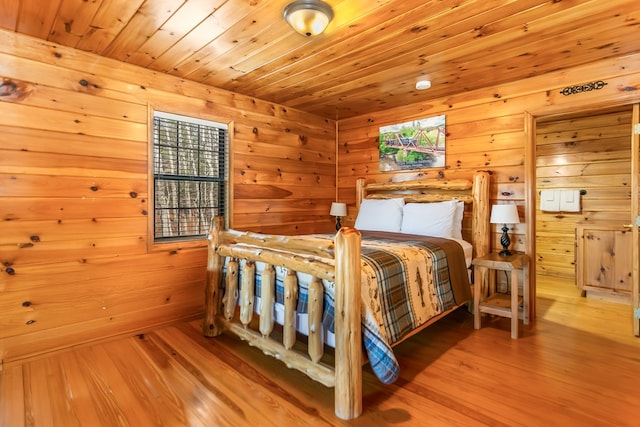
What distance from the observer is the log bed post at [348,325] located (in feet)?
5.41

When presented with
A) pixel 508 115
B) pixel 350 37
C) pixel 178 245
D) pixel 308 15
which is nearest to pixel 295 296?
pixel 178 245

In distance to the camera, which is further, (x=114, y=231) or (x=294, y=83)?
(x=294, y=83)

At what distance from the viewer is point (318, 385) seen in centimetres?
200

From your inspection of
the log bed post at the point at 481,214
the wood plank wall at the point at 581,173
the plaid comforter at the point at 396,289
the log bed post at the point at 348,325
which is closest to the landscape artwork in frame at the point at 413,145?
the log bed post at the point at 481,214

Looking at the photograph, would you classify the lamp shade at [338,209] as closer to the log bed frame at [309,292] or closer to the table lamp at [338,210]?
the table lamp at [338,210]

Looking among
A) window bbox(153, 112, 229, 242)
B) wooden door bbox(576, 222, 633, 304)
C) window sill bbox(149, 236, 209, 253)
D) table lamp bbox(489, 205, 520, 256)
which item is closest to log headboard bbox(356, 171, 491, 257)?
table lamp bbox(489, 205, 520, 256)

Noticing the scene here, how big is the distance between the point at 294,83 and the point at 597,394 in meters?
3.11

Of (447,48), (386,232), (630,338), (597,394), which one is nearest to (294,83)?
(447,48)

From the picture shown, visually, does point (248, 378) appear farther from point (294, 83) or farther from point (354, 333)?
point (294, 83)

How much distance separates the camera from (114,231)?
2.63 metres

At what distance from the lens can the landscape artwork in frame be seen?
360 centimetres

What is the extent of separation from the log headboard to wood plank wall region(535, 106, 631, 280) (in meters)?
1.18

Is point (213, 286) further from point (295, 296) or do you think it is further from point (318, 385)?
point (318, 385)

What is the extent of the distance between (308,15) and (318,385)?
2142mm
